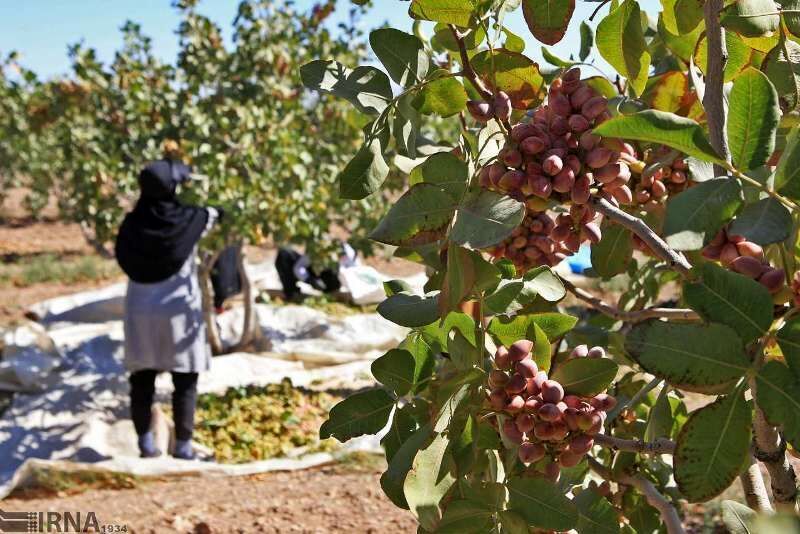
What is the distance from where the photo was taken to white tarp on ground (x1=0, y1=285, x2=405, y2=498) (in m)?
4.08

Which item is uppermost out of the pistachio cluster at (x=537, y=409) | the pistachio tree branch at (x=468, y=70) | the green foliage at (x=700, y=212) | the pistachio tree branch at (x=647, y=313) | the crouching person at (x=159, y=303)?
the pistachio tree branch at (x=468, y=70)

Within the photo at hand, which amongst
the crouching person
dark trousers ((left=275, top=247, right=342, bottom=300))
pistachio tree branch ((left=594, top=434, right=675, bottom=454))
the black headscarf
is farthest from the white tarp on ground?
pistachio tree branch ((left=594, top=434, right=675, bottom=454))

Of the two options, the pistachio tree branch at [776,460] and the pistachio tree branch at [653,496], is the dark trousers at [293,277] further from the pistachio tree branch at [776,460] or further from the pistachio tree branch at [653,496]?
the pistachio tree branch at [776,460]

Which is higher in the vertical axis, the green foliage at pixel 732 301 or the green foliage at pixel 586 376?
the green foliage at pixel 732 301

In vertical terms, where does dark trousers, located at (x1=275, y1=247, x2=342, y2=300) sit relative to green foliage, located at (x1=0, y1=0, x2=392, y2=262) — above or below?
below

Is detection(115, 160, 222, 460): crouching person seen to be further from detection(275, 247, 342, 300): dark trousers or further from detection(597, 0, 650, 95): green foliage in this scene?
detection(597, 0, 650, 95): green foliage

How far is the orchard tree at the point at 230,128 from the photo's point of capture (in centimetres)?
487

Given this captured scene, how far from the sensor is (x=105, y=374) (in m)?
5.31

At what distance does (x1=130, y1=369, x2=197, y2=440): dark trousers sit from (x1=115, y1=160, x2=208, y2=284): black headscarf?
53 centimetres

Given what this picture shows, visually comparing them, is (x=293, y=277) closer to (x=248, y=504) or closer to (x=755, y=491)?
(x=248, y=504)

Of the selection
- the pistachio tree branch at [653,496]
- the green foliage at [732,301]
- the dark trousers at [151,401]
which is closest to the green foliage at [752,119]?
the green foliage at [732,301]

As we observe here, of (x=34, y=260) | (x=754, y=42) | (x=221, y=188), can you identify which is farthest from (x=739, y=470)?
(x=34, y=260)

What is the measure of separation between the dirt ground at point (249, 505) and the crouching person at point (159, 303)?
23.2 inches

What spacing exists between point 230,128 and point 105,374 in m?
1.87
